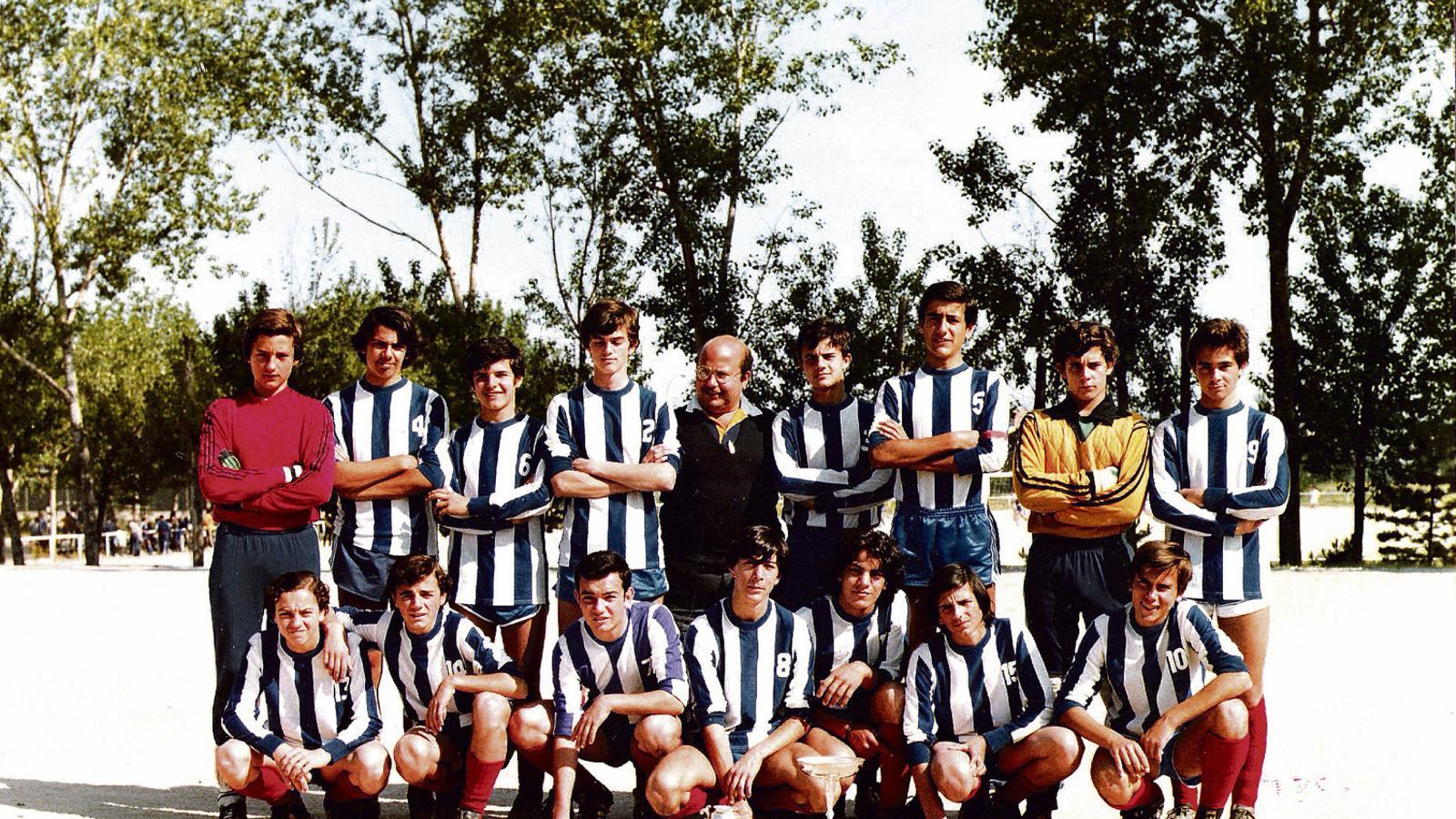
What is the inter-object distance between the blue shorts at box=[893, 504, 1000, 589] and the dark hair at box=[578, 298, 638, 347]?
144 cm

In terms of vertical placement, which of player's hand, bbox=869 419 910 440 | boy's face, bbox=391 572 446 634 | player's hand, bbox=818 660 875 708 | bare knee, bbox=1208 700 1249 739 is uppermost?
player's hand, bbox=869 419 910 440

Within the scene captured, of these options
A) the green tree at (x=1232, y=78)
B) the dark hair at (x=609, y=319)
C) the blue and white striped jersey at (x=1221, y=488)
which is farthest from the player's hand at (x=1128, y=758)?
the green tree at (x=1232, y=78)

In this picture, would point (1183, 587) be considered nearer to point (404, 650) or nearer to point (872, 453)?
point (872, 453)

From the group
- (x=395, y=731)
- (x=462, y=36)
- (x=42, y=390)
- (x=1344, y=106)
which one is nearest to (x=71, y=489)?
(x=42, y=390)

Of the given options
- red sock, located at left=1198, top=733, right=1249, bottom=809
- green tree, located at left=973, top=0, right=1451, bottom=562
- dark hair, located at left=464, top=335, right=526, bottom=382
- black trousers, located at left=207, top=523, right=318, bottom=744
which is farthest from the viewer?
green tree, located at left=973, top=0, right=1451, bottom=562

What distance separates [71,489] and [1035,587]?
59.0 meters

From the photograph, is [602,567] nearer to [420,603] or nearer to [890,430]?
[420,603]

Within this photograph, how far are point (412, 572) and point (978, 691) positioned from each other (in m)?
2.31

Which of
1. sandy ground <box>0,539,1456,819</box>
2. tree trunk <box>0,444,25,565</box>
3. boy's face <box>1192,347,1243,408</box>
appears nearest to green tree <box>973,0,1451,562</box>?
sandy ground <box>0,539,1456,819</box>

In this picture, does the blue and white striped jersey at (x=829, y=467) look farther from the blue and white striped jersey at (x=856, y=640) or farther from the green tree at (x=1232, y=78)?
the green tree at (x=1232, y=78)

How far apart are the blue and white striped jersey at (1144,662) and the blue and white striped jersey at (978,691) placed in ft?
0.43

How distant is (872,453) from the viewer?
19.3ft

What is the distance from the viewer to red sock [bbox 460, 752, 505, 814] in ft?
17.8

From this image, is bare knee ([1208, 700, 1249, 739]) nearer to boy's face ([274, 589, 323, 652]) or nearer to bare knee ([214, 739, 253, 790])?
boy's face ([274, 589, 323, 652])
